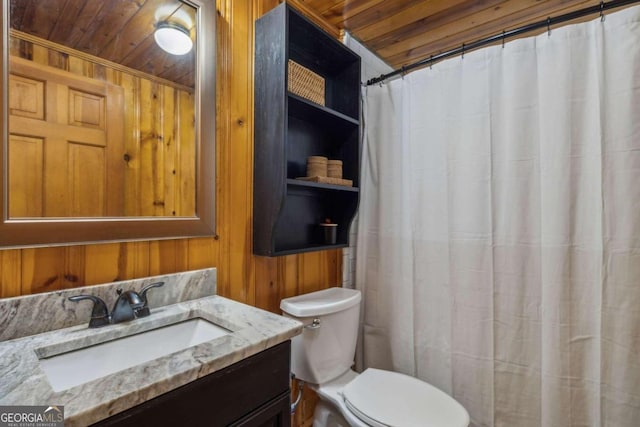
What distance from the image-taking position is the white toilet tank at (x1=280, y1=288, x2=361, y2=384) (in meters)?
1.29

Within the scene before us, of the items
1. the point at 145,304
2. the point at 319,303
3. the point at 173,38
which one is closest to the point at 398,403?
the point at 319,303

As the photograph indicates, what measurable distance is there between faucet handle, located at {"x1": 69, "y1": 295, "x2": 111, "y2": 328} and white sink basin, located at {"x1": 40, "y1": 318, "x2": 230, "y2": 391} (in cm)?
6

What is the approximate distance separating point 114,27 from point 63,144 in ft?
1.30

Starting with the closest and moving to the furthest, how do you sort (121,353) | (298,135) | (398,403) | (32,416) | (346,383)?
1. (32,416)
2. (121,353)
3. (398,403)
4. (346,383)
5. (298,135)

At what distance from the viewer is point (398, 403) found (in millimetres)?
1187

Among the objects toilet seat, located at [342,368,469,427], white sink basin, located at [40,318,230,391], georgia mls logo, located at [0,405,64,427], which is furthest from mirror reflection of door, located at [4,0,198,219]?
toilet seat, located at [342,368,469,427]

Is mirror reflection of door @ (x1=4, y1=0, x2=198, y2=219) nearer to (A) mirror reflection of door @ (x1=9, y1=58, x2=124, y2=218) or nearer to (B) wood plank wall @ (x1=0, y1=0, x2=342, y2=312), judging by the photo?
(A) mirror reflection of door @ (x1=9, y1=58, x2=124, y2=218)

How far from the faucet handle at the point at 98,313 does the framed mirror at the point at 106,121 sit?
6.5 inches

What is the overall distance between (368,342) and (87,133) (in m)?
1.62

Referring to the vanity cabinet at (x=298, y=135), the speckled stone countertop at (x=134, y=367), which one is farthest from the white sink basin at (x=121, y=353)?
the vanity cabinet at (x=298, y=135)

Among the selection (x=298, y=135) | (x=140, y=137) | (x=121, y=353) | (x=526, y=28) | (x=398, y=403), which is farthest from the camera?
(x=298, y=135)

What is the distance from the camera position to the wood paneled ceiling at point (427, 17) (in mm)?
1501

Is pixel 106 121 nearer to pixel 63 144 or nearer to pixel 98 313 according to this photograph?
pixel 63 144

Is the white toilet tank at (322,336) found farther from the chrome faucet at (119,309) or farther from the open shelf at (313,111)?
the open shelf at (313,111)
